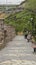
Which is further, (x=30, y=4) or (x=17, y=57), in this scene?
(x=17, y=57)

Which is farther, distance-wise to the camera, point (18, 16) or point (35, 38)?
point (35, 38)

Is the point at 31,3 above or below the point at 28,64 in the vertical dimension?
above

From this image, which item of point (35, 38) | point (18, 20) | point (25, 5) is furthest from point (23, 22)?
point (35, 38)

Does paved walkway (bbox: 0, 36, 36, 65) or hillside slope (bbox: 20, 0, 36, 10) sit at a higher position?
hillside slope (bbox: 20, 0, 36, 10)

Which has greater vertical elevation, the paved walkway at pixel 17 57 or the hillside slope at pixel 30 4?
the hillside slope at pixel 30 4

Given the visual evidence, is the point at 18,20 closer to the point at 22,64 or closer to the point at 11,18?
the point at 11,18

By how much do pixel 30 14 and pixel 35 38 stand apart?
8806 mm

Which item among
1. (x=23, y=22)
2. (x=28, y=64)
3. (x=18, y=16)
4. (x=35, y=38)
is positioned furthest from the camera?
A: (x=35, y=38)

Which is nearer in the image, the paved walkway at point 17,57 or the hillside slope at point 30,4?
the paved walkway at point 17,57

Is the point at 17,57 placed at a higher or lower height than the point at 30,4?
lower

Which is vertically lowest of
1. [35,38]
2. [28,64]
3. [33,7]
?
[35,38]

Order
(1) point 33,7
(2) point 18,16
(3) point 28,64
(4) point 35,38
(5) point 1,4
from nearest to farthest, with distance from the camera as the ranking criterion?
1. (3) point 28,64
2. (1) point 33,7
3. (2) point 18,16
4. (4) point 35,38
5. (5) point 1,4

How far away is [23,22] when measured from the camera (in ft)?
50.3

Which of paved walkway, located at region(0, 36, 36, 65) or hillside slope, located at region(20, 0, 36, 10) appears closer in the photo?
paved walkway, located at region(0, 36, 36, 65)
